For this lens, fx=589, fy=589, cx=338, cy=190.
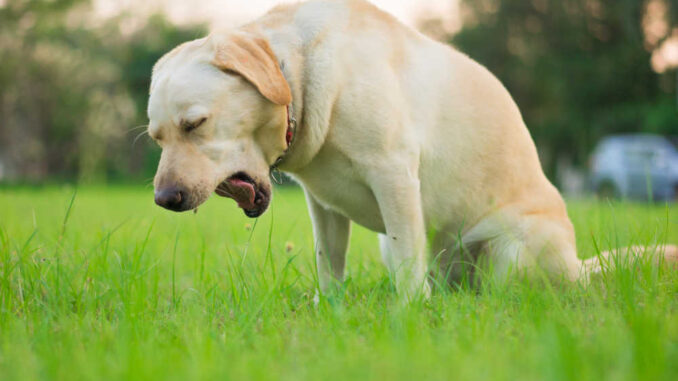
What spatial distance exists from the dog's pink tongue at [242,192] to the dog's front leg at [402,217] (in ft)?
1.85

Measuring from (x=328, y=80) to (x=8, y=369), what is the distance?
65.3 inches

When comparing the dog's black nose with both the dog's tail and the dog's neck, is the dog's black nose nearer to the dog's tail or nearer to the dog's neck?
the dog's neck

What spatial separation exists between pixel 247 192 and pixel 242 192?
2 cm

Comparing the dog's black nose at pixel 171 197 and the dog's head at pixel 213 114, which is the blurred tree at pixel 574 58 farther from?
the dog's black nose at pixel 171 197

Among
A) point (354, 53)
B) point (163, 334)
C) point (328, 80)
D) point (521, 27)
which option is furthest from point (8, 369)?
point (521, 27)

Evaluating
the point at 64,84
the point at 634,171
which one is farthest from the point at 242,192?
the point at 64,84

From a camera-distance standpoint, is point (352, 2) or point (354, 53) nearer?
point (354, 53)

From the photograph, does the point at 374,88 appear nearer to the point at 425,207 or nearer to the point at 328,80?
the point at 328,80

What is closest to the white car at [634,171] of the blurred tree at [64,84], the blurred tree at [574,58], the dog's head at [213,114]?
the blurred tree at [574,58]

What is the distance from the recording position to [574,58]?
83.3ft

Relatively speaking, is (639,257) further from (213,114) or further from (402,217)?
(213,114)

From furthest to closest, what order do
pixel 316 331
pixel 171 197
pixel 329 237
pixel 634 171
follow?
pixel 634 171 → pixel 329 237 → pixel 171 197 → pixel 316 331

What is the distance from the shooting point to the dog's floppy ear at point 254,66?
96.4 inches

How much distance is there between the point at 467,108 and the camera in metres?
3.17
